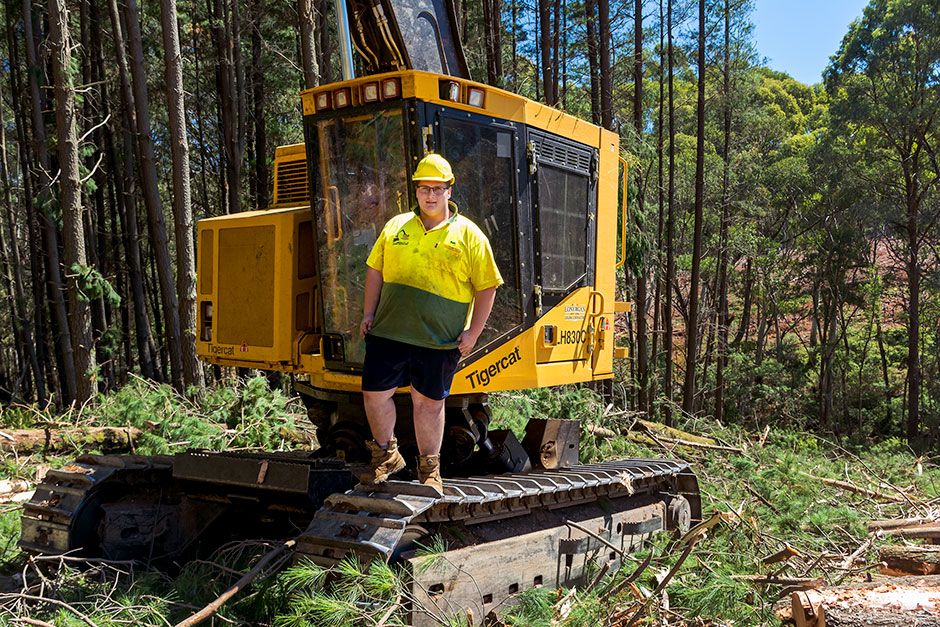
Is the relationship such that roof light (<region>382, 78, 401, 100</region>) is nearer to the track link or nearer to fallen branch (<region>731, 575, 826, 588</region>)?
the track link

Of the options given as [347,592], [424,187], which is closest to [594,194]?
[424,187]

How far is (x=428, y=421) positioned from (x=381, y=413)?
10.0 inches

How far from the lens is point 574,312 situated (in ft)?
18.1

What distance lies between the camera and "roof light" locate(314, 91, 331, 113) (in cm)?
482

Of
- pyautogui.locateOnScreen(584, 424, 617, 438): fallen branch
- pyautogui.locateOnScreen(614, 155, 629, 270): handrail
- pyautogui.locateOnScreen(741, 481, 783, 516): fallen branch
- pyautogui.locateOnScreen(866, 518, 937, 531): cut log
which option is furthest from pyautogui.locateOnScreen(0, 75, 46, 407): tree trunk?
pyautogui.locateOnScreen(866, 518, 937, 531): cut log

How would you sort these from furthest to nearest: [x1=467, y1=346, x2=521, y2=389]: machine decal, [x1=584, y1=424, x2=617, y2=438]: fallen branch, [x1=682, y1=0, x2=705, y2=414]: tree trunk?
[x1=682, y1=0, x2=705, y2=414]: tree trunk → [x1=584, y1=424, x2=617, y2=438]: fallen branch → [x1=467, y1=346, x2=521, y2=389]: machine decal

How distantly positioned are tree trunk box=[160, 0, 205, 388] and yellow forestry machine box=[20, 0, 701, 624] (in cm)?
560

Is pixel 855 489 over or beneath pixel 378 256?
beneath

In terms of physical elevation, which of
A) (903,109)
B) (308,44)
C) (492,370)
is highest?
(903,109)

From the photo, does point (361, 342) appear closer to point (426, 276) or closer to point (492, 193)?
point (426, 276)

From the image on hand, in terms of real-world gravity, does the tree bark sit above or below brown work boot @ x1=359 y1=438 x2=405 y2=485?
above

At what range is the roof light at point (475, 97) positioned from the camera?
4.77 m

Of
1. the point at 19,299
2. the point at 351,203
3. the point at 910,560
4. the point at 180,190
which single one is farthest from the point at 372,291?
the point at 19,299

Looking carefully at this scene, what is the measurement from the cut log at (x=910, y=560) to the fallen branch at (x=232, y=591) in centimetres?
395
